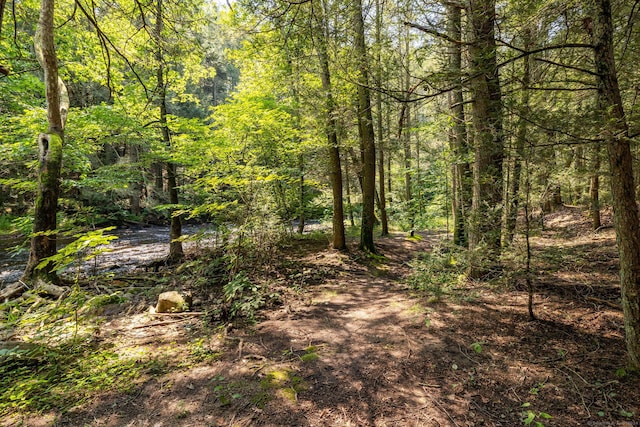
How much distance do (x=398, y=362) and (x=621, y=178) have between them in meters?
2.76

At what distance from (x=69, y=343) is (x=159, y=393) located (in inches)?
69.1

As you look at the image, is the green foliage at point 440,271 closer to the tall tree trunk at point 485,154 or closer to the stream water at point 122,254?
the tall tree trunk at point 485,154

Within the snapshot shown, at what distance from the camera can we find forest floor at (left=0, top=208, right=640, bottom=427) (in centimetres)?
250

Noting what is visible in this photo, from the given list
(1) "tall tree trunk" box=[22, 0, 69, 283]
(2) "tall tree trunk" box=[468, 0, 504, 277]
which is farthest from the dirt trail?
(1) "tall tree trunk" box=[22, 0, 69, 283]

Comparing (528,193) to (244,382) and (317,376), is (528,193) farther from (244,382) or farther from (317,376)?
(244,382)

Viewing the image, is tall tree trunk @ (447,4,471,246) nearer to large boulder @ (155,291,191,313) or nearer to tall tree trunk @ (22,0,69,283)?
large boulder @ (155,291,191,313)

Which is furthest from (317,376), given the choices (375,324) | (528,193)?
(528,193)

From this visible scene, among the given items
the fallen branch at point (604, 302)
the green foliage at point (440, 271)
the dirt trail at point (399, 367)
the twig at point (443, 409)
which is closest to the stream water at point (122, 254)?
the dirt trail at point (399, 367)

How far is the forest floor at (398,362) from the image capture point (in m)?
2.50

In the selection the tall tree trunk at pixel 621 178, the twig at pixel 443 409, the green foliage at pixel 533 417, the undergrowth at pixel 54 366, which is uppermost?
the tall tree trunk at pixel 621 178

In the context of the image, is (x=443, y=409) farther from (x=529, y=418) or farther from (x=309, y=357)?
(x=309, y=357)

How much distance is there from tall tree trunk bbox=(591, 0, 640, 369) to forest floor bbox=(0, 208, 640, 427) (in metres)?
0.54

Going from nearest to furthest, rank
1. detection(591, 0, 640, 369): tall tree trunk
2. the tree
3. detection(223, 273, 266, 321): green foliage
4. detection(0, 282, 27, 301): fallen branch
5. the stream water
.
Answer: detection(591, 0, 640, 369): tall tree trunk
detection(223, 273, 266, 321): green foliage
detection(0, 282, 27, 301): fallen branch
the stream water
the tree

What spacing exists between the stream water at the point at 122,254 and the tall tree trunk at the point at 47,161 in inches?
21.9
